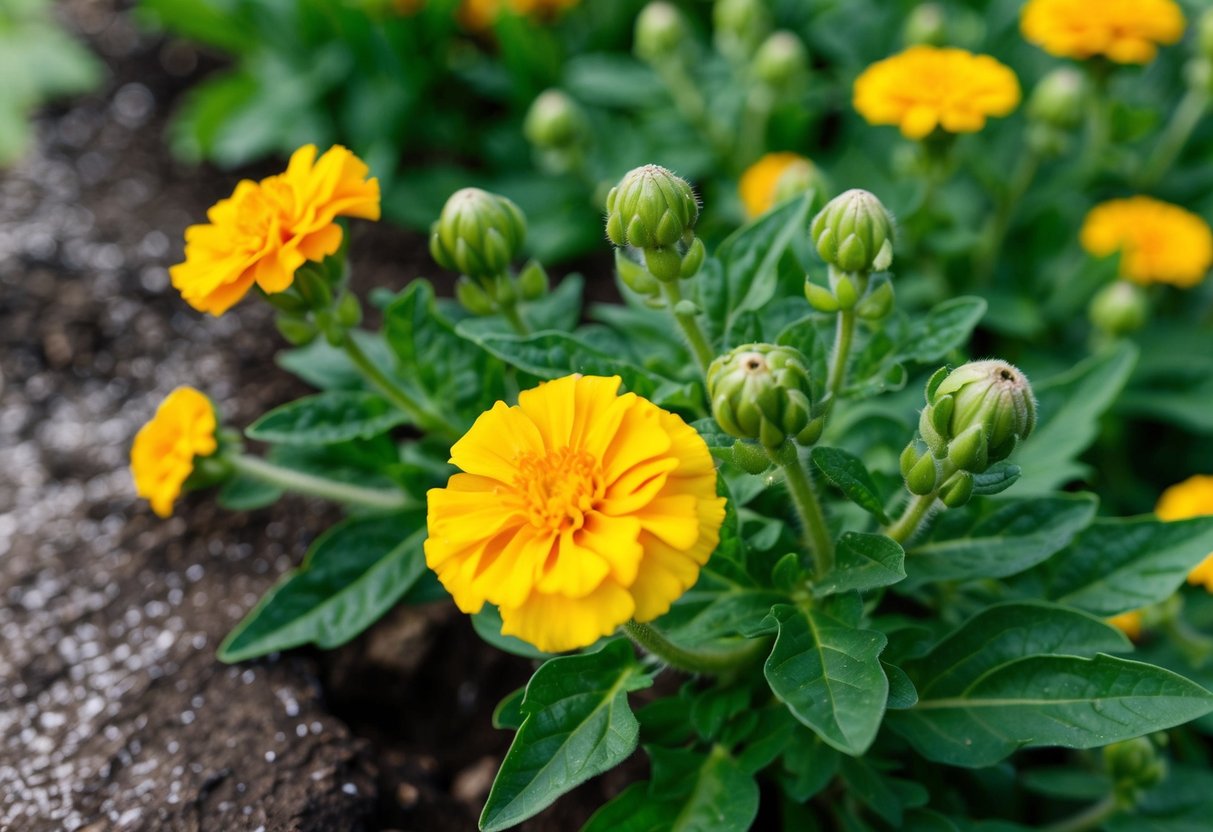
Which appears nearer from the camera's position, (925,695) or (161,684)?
(925,695)

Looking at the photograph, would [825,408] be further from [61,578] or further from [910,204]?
[61,578]

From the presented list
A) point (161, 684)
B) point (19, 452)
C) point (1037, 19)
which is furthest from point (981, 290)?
point (19, 452)

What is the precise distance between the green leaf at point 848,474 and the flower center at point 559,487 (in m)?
0.34

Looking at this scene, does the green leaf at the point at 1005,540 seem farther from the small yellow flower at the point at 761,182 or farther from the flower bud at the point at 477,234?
the small yellow flower at the point at 761,182

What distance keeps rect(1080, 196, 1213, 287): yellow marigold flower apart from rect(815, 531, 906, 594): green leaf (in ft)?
4.64

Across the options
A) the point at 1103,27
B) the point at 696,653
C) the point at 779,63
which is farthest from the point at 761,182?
the point at 696,653

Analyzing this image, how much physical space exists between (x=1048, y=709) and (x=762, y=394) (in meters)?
0.68

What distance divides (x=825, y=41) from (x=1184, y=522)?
1841 mm

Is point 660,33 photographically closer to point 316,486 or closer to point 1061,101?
point 1061,101

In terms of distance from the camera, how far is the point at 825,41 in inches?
122

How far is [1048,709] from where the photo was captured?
1.58 m

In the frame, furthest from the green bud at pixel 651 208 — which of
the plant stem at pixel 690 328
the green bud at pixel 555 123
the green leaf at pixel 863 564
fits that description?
the green bud at pixel 555 123

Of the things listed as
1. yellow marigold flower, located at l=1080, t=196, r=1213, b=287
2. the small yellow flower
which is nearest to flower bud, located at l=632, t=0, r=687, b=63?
the small yellow flower

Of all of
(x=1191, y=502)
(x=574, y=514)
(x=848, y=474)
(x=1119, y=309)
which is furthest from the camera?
(x=1119, y=309)
